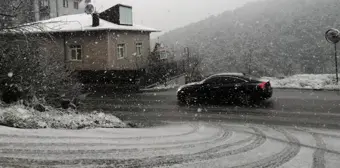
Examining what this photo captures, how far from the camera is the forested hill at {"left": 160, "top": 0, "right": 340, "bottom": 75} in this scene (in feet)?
138

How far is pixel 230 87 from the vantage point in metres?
16.1

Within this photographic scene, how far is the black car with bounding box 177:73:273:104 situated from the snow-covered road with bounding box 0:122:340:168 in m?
5.51

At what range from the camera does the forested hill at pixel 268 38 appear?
41938mm

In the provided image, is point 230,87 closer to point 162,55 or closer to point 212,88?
point 212,88

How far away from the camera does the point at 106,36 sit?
27.2 m

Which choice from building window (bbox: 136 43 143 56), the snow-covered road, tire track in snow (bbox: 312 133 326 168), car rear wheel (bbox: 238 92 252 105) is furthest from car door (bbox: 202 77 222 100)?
building window (bbox: 136 43 143 56)

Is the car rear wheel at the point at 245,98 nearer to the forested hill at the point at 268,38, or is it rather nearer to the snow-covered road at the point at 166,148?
the snow-covered road at the point at 166,148

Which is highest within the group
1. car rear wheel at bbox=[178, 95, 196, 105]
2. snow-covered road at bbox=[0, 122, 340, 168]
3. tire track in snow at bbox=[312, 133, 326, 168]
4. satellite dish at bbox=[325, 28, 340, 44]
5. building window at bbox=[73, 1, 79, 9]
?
building window at bbox=[73, 1, 79, 9]

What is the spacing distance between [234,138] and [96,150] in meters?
3.99

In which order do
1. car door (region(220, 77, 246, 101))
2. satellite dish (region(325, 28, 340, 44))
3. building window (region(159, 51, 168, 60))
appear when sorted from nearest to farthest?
car door (region(220, 77, 246, 101)) → satellite dish (region(325, 28, 340, 44)) → building window (region(159, 51, 168, 60))

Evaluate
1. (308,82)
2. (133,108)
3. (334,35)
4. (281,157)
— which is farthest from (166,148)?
(334,35)

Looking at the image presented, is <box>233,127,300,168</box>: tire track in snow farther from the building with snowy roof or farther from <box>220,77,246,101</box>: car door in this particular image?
the building with snowy roof

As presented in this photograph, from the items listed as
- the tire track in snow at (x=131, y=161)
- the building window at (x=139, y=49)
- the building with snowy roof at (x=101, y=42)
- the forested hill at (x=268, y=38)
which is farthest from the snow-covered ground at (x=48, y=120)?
the forested hill at (x=268, y=38)

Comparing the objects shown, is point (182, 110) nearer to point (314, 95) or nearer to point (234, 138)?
point (234, 138)
